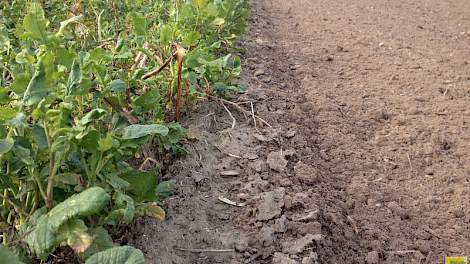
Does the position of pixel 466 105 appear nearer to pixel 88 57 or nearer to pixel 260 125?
pixel 260 125

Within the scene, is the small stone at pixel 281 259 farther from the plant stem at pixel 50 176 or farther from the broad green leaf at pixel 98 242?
the plant stem at pixel 50 176

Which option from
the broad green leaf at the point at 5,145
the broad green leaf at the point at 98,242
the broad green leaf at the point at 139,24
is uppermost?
the broad green leaf at the point at 5,145

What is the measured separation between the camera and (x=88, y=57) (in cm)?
178

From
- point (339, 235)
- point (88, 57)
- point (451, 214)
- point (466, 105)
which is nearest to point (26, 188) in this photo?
point (88, 57)

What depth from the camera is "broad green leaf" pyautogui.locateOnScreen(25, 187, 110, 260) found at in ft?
4.05

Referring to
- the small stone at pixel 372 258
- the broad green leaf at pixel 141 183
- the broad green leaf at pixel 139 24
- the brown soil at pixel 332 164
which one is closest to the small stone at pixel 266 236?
the brown soil at pixel 332 164

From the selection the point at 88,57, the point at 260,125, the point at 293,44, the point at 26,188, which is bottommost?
the point at 293,44

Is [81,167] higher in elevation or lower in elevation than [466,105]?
higher

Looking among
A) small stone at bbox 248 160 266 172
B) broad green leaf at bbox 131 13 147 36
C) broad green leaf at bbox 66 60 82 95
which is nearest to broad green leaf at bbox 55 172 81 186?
broad green leaf at bbox 66 60 82 95

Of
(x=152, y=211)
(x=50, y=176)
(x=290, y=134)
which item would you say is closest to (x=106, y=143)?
(x=50, y=176)

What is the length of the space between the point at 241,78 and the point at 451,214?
1365mm

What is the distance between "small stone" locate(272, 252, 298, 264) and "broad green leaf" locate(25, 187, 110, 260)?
27.7 inches

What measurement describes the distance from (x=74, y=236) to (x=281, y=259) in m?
0.73

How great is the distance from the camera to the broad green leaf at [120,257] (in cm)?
117
